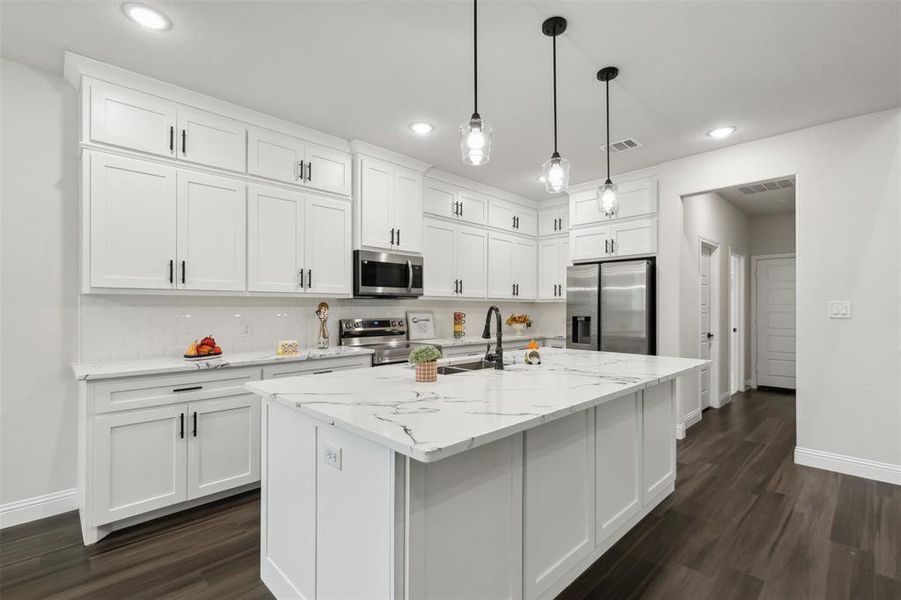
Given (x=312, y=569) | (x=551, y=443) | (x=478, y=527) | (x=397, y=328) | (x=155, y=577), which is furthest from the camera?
(x=397, y=328)

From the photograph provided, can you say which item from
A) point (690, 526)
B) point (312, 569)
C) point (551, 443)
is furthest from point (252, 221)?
point (690, 526)

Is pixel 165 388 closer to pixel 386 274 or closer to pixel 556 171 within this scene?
pixel 386 274

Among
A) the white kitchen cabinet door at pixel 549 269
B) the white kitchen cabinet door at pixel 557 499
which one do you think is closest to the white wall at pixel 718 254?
the white kitchen cabinet door at pixel 549 269

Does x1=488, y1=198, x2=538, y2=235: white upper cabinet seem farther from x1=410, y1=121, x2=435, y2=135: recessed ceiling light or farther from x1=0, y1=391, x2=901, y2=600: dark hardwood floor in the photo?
x1=0, y1=391, x2=901, y2=600: dark hardwood floor

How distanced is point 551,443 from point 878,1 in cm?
255

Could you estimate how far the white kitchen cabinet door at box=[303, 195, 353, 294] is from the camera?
351cm

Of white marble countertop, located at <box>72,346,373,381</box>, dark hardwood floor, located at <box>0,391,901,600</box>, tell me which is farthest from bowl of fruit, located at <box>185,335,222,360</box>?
dark hardwood floor, located at <box>0,391,901,600</box>

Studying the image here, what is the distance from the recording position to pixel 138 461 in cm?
246

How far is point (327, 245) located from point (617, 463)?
2.67 meters

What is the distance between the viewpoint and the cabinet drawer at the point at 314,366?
9.88ft

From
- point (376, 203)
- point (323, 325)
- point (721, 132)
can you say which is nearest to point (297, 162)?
point (376, 203)

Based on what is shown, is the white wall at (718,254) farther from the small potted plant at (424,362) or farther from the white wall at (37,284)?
the white wall at (37,284)

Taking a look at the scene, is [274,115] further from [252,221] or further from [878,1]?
[878,1]

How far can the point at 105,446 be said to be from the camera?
7.73 ft
